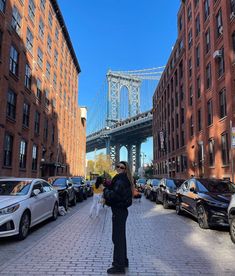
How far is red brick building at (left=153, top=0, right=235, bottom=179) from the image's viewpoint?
23891 millimetres

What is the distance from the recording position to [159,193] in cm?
1825

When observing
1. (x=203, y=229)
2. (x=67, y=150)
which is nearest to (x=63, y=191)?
(x=203, y=229)

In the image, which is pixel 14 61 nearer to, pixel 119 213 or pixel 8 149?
pixel 8 149

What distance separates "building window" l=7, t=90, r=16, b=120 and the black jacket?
2033 cm

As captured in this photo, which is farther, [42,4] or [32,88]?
[42,4]

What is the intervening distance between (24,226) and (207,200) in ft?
17.8

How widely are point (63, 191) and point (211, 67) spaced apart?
748 inches

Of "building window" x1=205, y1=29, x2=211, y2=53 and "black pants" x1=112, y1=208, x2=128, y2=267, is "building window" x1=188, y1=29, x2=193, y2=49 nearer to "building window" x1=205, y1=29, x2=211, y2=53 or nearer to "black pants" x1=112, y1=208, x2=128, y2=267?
"building window" x1=205, y1=29, x2=211, y2=53

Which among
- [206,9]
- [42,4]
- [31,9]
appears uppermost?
[42,4]

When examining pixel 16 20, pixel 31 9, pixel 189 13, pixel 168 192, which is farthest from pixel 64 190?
pixel 189 13

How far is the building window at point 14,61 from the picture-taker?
24.5 m

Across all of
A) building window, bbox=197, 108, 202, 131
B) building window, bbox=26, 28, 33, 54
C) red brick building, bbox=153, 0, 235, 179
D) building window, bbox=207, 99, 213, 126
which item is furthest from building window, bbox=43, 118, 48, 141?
building window, bbox=207, 99, 213, 126

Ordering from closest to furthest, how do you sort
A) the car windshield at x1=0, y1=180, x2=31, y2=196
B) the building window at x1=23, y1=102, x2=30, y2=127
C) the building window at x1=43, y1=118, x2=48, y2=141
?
the car windshield at x1=0, y1=180, x2=31, y2=196, the building window at x1=23, y1=102, x2=30, y2=127, the building window at x1=43, y1=118, x2=48, y2=141

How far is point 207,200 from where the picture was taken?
32.5ft
